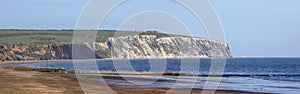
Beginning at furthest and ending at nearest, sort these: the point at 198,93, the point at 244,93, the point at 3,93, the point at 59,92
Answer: the point at 244,93 → the point at 198,93 → the point at 59,92 → the point at 3,93

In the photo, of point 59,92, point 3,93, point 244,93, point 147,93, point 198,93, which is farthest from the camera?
point 244,93

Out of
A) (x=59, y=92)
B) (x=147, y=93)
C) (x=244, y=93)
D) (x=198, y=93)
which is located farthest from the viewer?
(x=244, y=93)

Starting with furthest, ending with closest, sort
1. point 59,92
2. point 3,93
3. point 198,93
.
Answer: point 198,93 → point 59,92 → point 3,93

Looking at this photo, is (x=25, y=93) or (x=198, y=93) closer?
(x=25, y=93)

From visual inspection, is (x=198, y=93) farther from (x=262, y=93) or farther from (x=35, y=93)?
(x=35, y=93)

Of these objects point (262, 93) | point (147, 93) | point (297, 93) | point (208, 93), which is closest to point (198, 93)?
point (208, 93)

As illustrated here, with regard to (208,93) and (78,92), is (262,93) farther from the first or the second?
(78,92)

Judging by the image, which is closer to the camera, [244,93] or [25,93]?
[25,93]

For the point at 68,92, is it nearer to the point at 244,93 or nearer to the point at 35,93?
the point at 35,93

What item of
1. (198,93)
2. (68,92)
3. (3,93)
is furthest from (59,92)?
(198,93)
